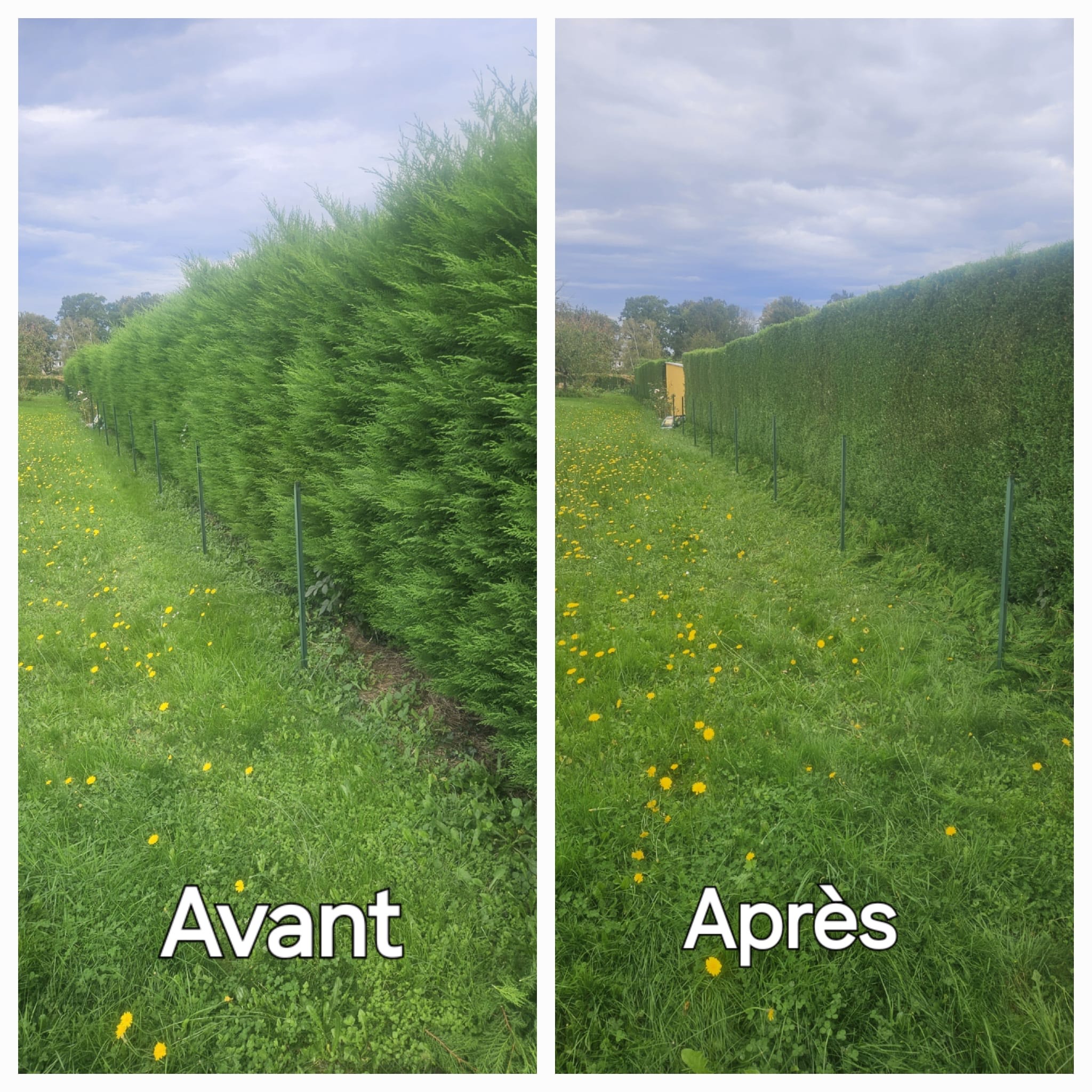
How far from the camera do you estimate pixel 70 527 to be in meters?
2.65

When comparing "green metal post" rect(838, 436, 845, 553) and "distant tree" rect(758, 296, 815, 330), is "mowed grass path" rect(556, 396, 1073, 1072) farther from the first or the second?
"distant tree" rect(758, 296, 815, 330)

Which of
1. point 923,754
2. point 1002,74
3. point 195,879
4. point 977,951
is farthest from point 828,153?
point 195,879

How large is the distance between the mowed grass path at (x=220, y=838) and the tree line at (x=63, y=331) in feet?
0.45

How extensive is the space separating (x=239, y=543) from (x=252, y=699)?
1.85 meters

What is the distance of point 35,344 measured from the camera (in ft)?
6.63

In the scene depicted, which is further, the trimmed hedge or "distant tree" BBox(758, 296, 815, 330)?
"distant tree" BBox(758, 296, 815, 330)

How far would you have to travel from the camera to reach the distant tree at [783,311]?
109 inches

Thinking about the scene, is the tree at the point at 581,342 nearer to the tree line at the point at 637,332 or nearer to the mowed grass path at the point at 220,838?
the tree line at the point at 637,332

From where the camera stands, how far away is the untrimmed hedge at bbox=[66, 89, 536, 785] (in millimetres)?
1868

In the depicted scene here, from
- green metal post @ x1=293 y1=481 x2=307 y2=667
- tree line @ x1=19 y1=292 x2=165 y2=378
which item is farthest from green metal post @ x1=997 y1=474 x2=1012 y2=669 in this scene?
tree line @ x1=19 y1=292 x2=165 y2=378


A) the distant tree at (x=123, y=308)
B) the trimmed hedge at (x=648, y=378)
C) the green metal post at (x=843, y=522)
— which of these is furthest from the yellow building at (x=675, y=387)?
the distant tree at (x=123, y=308)

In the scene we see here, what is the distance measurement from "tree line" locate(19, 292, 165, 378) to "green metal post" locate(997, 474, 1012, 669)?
3.01m

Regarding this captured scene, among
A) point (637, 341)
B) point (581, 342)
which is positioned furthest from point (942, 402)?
point (581, 342)

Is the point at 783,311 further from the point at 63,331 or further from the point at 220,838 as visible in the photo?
the point at 220,838
